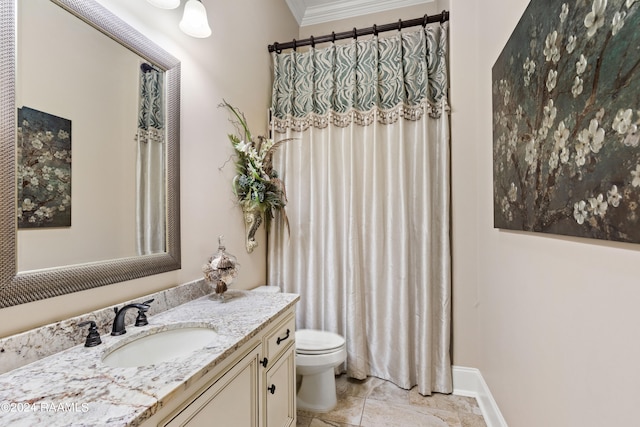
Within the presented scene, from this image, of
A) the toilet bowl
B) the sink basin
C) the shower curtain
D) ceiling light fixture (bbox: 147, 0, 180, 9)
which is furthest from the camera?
the shower curtain

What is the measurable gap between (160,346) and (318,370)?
1.04m

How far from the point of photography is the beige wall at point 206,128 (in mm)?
1082

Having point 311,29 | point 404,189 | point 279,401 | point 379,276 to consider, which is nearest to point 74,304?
point 279,401

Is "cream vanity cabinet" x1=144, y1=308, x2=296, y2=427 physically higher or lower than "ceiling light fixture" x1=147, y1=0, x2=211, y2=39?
lower

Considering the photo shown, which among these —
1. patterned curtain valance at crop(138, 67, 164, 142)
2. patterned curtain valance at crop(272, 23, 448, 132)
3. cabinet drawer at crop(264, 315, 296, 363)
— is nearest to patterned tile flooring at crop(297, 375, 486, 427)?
cabinet drawer at crop(264, 315, 296, 363)

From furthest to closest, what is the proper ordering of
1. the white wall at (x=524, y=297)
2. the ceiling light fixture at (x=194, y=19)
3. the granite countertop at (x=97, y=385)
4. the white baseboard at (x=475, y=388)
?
the white baseboard at (x=475, y=388) < the ceiling light fixture at (x=194, y=19) < the white wall at (x=524, y=297) < the granite countertop at (x=97, y=385)

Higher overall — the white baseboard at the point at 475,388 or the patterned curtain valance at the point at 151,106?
the patterned curtain valance at the point at 151,106

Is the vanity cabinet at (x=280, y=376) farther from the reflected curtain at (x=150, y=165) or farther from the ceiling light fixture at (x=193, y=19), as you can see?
the ceiling light fixture at (x=193, y=19)

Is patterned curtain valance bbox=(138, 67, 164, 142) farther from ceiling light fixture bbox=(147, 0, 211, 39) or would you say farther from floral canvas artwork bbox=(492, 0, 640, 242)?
floral canvas artwork bbox=(492, 0, 640, 242)

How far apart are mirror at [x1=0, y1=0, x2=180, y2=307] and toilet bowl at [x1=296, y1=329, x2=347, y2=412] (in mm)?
1008

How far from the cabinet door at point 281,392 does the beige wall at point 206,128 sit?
0.65 metres

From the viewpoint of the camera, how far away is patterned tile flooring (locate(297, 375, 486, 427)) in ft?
5.58

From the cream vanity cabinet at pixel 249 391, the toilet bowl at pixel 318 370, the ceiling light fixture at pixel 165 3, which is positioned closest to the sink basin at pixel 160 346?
the cream vanity cabinet at pixel 249 391

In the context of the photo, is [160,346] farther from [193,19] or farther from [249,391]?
[193,19]
